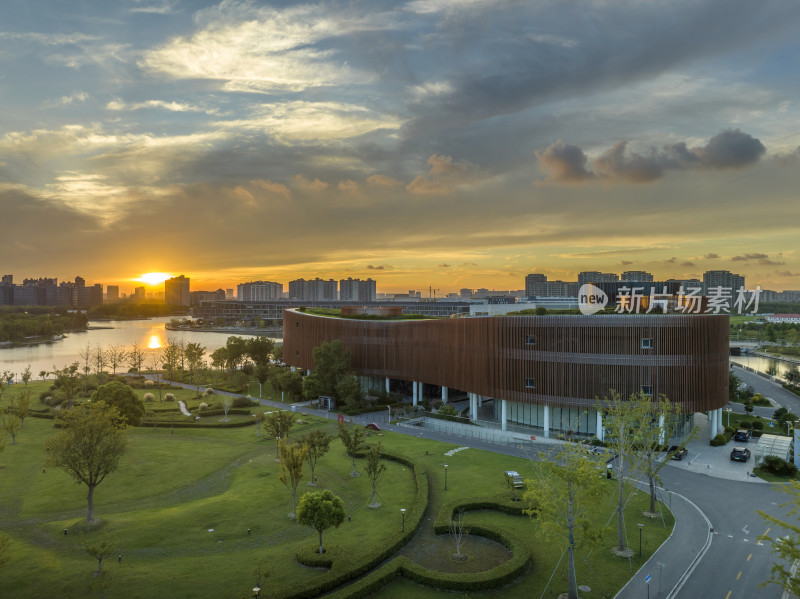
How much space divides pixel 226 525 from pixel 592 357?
39195mm

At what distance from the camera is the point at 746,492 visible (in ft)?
131

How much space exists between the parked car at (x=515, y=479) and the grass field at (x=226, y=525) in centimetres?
160

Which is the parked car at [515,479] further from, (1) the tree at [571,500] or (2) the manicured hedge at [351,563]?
(1) the tree at [571,500]

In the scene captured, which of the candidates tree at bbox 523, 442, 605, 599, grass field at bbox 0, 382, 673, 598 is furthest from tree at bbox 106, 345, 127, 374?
tree at bbox 523, 442, 605, 599

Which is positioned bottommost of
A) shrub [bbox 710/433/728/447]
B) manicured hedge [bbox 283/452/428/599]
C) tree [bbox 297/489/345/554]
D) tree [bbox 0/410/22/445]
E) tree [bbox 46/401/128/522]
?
shrub [bbox 710/433/728/447]

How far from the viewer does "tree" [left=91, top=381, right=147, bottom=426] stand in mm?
54938

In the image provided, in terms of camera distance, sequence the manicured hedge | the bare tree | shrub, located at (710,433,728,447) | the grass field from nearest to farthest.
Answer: the manicured hedge < the grass field < the bare tree < shrub, located at (710,433,728,447)

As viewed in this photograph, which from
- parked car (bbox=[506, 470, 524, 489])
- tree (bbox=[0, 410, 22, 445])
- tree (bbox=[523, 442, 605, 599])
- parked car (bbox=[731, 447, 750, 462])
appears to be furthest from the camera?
tree (bbox=[0, 410, 22, 445])

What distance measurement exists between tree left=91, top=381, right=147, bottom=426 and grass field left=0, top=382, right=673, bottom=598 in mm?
6475

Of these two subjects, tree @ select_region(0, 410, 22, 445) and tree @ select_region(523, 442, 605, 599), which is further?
tree @ select_region(0, 410, 22, 445)

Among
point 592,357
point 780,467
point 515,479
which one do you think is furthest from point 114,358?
point 780,467

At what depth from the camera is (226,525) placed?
3291 centimetres

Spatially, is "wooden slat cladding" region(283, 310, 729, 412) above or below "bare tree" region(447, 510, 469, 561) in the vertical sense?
above

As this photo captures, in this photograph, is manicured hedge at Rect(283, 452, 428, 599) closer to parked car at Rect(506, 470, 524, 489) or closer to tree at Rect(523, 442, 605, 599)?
parked car at Rect(506, 470, 524, 489)
